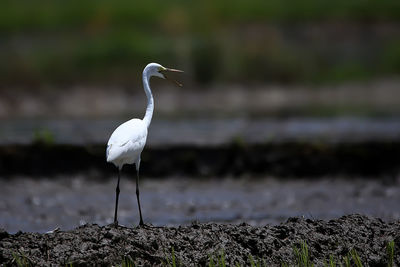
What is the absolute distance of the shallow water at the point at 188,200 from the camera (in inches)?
456

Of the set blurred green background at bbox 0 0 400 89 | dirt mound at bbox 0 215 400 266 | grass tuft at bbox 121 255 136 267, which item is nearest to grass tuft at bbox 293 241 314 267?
dirt mound at bbox 0 215 400 266

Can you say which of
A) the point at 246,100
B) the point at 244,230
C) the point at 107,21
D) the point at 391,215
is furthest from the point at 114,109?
the point at 244,230

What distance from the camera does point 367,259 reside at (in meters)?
7.95

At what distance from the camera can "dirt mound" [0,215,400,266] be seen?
762 centimetres

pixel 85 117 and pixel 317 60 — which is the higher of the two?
pixel 317 60

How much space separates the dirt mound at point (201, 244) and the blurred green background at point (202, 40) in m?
19.4

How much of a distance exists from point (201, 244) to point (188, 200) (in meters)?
5.17

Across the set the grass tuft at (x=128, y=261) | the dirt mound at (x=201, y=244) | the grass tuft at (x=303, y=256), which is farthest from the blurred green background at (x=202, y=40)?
the grass tuft at (x=303, y=256)

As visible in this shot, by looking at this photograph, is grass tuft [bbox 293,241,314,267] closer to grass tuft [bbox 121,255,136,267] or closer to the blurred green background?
grass tuft [bbox 121,255,136,267]

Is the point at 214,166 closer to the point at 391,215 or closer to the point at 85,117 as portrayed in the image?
the point at 391,215

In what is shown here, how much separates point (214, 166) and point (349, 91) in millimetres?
16657

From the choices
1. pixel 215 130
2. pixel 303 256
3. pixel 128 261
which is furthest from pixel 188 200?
pixel 215 130

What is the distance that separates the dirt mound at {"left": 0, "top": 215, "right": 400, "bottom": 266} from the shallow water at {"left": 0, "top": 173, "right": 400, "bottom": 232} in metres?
2.67

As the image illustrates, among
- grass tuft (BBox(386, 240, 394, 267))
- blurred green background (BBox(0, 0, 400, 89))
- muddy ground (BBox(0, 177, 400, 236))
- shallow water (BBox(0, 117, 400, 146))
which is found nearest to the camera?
grass tuft (BBox(386, 240, 394, 267))
